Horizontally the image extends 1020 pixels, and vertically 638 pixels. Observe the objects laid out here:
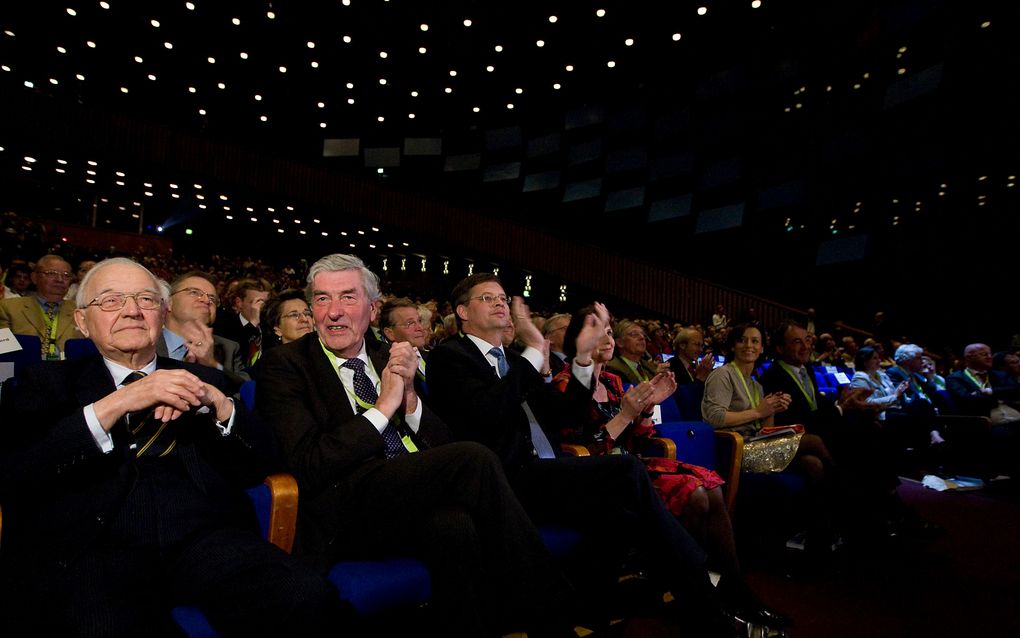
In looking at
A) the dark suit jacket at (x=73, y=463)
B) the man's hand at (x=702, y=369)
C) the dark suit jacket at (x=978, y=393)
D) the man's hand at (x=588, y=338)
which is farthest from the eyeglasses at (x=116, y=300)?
the dark suit jacket at (x=978, y=393)

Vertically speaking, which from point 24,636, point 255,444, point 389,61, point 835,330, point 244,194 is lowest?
point 24,636

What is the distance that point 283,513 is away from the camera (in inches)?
57.5

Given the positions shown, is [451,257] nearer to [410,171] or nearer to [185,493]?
[410,171]

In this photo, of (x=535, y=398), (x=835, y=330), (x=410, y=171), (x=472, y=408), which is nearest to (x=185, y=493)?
(x=472, y=408)

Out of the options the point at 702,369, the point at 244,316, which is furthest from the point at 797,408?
the point at 244,316

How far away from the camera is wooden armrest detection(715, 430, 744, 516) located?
2643 millimetres

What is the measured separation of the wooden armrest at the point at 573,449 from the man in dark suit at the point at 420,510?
0.69 meters

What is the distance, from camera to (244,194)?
39.1 ft

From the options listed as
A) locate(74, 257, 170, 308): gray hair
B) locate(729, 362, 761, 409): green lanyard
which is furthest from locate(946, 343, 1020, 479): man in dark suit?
locate(74, 257, 170, 308): gray hair

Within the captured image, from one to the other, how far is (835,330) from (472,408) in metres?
9.82

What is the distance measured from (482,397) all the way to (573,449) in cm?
58

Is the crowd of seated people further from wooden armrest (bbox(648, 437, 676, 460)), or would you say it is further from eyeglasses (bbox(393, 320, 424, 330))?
eyeglasses (bbox(393, 320, 424, 330))

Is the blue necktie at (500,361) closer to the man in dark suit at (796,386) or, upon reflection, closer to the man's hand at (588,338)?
the man's hand at (588,338)

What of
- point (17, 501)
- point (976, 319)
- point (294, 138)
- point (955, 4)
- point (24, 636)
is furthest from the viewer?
point (294, 138)
